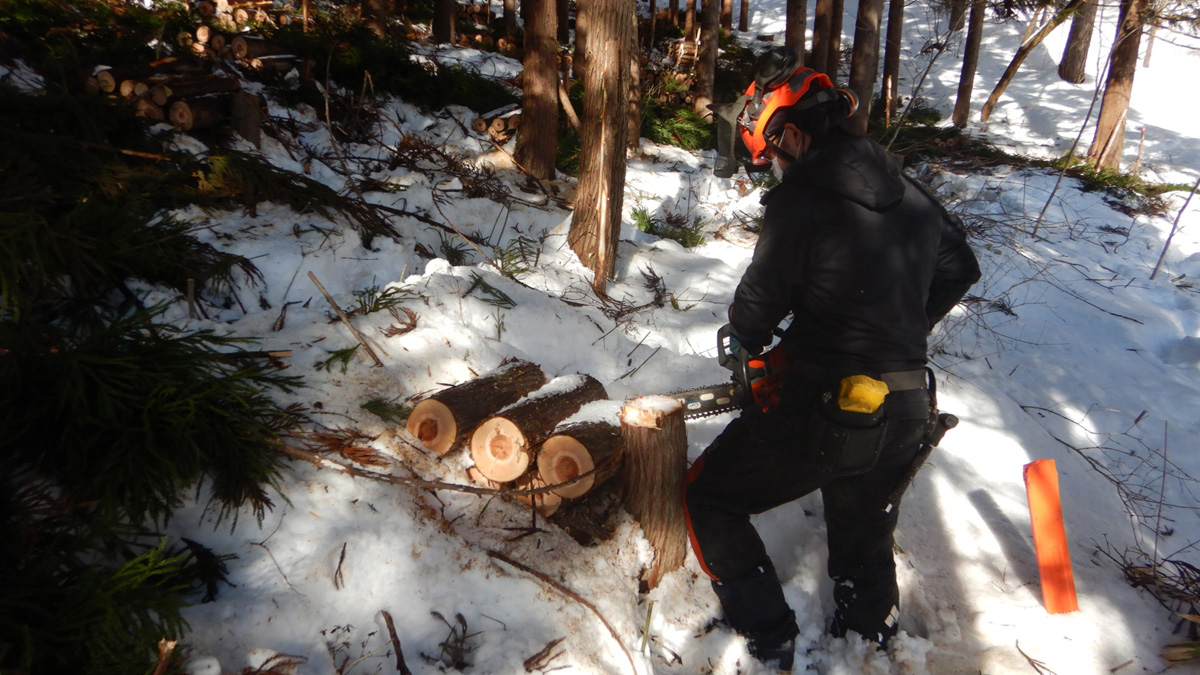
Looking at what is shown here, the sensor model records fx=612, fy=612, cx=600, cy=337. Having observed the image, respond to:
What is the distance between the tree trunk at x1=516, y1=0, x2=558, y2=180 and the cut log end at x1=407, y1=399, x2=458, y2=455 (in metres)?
4.45

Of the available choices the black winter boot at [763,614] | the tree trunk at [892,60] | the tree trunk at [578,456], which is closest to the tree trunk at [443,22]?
the tree trunk at [892,60]

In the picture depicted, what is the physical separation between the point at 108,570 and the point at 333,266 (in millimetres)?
2392

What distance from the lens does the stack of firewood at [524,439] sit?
7.67 ft

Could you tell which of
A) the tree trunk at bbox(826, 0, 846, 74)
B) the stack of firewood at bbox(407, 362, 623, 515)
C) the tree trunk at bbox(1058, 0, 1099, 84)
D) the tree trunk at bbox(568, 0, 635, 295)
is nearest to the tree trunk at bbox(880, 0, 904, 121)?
the tree trunk at bbox(826, 0, 846, 74)

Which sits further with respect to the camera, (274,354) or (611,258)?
(611,258)

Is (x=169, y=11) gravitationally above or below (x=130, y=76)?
above

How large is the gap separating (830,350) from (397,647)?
171 cm

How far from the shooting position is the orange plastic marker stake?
96.4 inches

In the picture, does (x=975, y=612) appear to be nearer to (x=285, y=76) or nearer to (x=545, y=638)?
(x=545, y=638)

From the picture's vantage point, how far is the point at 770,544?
2775 millimetres

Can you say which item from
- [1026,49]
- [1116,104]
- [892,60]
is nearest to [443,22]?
[892,60]

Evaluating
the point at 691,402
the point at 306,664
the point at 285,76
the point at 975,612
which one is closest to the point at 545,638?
the point at 306,664

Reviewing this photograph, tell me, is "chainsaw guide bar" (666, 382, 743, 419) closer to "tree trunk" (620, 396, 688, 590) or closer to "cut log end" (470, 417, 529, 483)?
"tree trunk" (620, 396, 688, 590)

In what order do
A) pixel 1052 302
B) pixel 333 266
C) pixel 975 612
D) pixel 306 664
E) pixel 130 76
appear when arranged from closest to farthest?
pixel 306 664, pixel 975 612, pixel 333 266, pixel 130 76, pixel 1052 302
